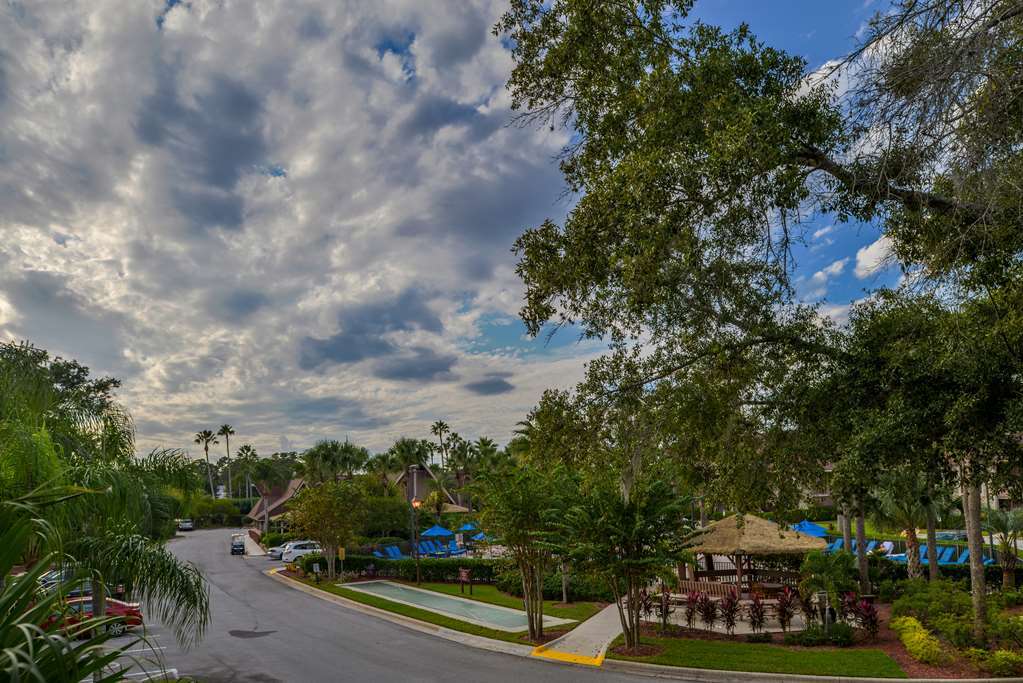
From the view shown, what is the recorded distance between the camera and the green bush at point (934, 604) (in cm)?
1764

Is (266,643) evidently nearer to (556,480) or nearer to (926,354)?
(556,480)

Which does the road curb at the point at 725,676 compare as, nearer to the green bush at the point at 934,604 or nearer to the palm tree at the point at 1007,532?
the green bush at the point at 934,604

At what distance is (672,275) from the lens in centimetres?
1184

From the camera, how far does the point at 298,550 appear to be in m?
44.3

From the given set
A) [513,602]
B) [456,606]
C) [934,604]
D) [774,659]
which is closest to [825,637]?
[774,659]

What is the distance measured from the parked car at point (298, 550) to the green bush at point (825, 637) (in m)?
33.6

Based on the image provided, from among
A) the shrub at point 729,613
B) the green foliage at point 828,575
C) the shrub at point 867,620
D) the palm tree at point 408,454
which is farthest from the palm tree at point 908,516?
the palm tree at point 408,454

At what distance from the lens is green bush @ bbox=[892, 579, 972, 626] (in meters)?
17.6

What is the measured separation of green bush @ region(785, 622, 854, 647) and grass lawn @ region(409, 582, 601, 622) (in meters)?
7.25

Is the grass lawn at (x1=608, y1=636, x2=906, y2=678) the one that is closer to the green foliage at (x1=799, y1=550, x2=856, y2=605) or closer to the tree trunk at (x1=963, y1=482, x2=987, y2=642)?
the green foliage at (x1=799, y1=550, x2=856, y2=605)

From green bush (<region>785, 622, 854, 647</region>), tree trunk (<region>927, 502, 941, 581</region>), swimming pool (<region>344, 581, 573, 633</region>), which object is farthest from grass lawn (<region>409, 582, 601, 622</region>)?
tree trunk (<region>927, 502, 941, 581</region>)

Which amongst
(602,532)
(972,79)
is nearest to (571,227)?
(972,79)

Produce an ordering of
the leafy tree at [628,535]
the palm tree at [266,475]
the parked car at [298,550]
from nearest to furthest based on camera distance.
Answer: the leafy tree at [628,535] → the parked car at [298,550] → the palm tree at [266,475]

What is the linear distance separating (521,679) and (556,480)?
19.5 feet
